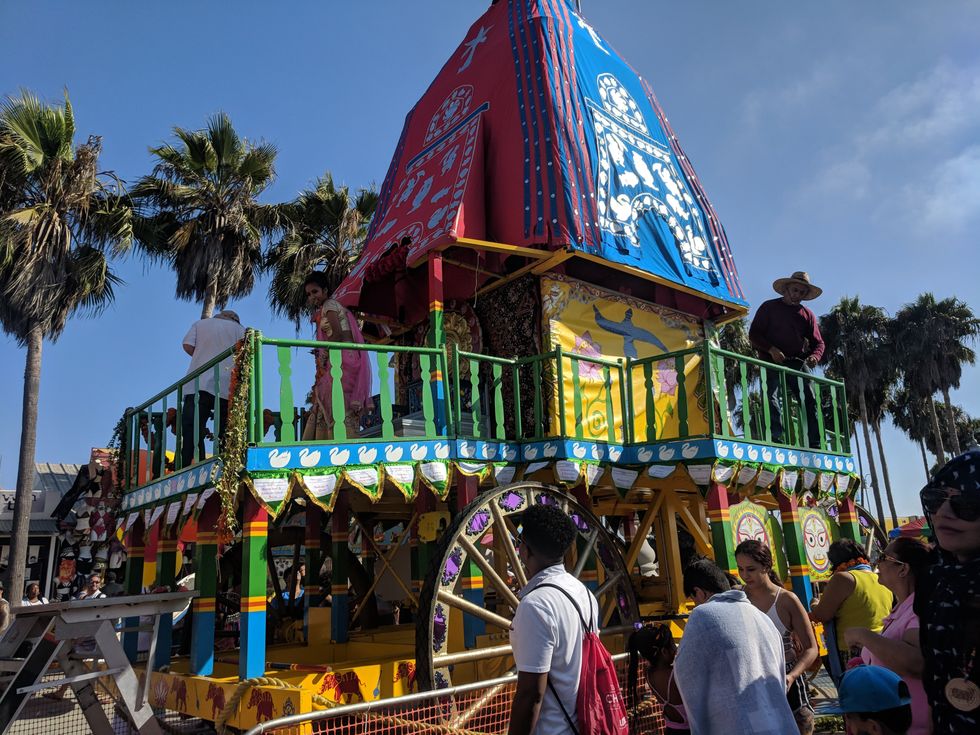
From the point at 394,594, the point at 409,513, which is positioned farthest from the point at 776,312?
the point at 394,594

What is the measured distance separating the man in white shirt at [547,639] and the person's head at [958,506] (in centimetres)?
142

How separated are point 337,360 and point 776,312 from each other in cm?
612

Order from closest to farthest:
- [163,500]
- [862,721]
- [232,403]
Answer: [862,721]
[232,403]
[163,500]

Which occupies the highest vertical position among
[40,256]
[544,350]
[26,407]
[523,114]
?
[40,256]

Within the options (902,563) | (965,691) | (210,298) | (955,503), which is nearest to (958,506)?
(955,503)

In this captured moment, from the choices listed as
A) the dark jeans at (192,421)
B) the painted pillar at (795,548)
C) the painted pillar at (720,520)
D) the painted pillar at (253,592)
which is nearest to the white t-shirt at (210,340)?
the dark jeans at (192,421)

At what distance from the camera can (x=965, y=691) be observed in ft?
7.47

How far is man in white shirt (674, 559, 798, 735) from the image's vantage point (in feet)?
9.72

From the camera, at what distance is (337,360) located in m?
7.25

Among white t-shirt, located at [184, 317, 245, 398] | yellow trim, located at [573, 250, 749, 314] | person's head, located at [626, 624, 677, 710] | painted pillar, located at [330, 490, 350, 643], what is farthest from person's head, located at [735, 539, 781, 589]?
painted pillar, located at [330, 490, 350, 643]

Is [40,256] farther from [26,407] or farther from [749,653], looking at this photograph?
[749,653]

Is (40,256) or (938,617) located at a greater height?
(40,256)

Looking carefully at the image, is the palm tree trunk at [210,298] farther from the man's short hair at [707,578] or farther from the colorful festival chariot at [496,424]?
the man's short hair at [707,578]

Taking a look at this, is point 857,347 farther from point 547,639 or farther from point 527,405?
point 547,639
